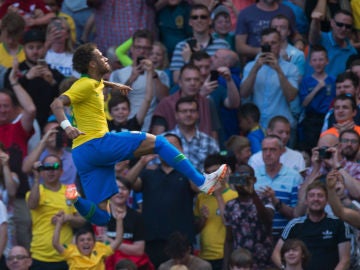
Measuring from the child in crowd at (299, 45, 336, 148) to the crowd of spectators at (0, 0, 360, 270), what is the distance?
20 millimetres

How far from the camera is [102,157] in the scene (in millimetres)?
11688

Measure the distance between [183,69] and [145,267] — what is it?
2.68 m

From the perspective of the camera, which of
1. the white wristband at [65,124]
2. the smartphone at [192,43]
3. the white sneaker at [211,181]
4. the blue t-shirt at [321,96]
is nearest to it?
the white wristband at [65,124]

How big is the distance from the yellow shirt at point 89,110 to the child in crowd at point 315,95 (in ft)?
16.4

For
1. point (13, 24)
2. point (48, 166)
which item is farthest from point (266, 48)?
point (48, 166)

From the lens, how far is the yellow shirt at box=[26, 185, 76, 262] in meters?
14.5

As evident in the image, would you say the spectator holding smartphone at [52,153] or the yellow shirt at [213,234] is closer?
the yellow shirt at [213,234]

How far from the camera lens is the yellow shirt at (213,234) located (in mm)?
14625

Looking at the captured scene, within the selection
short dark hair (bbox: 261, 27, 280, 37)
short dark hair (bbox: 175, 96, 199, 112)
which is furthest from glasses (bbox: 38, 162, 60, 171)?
short dark hair (bbox: 261, 27, 280, 37)

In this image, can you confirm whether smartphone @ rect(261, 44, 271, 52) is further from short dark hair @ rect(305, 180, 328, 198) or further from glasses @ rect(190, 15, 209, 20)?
short dark hair @ rect(305, 180, 328, 198)

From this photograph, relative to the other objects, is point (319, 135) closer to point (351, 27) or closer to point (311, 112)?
point (311, 112)

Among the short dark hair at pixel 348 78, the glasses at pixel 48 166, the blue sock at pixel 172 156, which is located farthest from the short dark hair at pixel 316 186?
the glasses at pixel 48 166

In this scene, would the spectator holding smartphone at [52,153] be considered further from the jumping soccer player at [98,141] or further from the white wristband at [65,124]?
the white wristband at [65,124]

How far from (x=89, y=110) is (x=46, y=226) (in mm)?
3287
